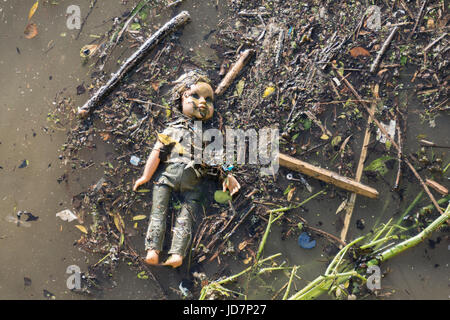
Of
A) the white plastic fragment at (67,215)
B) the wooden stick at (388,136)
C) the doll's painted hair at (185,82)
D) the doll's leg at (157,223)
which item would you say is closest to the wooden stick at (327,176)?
the wooden stick at (388,136)

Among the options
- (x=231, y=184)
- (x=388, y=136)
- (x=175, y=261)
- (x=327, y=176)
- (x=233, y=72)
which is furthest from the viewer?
(x=233, y=72)

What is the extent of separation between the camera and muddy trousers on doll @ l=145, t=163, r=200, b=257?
443 cm

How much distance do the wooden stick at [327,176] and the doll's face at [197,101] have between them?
965mm

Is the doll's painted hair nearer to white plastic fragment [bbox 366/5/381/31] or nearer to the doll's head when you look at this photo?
the doll's head

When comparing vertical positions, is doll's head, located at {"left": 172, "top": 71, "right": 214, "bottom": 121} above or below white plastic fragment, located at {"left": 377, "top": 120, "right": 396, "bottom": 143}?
above

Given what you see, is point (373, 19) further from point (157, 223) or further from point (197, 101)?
point (157, 223)

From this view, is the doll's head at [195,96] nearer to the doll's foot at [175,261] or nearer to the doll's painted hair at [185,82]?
the doll's painted hair at [185,82]

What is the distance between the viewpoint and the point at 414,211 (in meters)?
4.62

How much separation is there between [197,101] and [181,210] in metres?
1.17

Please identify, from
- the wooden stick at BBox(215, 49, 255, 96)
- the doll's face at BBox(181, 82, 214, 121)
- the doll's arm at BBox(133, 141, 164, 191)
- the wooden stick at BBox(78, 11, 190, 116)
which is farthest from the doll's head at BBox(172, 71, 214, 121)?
the wooden stick at BBox(78, 11, 190, 116)

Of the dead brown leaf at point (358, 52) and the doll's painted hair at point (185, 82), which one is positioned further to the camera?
the dead brown leaf at point (358, 52)

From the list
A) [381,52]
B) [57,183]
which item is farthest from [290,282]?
[57,183]

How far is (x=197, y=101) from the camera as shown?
4.51 metres

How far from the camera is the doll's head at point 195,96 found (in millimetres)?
4492
